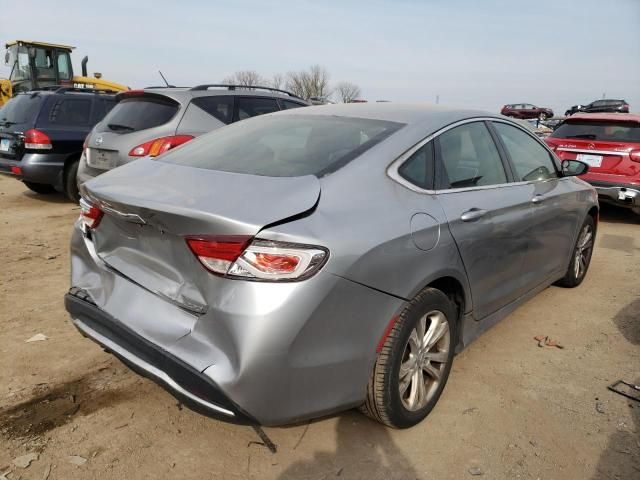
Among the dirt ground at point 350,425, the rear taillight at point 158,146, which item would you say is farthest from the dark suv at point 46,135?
the dirt ground at point 350,425

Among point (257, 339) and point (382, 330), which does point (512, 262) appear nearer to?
point (382, 330)

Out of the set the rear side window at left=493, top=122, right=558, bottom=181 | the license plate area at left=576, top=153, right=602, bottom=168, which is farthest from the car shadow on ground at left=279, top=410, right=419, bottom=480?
the license plate area at left=576, top=153, right=602, bottom=168

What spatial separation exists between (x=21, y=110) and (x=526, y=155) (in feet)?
23.4

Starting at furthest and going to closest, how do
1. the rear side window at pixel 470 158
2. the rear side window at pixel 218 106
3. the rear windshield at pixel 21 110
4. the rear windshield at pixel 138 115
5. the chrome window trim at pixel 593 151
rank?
the rear windshield at pixel 21 110 → the chrome window trim at pixel 593 151 → the rear side window at pixel 218 106 → the rear windshield at pixel 138 115 → the rear side window at pixel 470 158

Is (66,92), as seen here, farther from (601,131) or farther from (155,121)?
(601,131)

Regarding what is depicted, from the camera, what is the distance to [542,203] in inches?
137

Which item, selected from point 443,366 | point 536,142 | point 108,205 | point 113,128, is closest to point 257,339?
point 108,205

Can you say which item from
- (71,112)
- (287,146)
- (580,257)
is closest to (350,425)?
(287,146)

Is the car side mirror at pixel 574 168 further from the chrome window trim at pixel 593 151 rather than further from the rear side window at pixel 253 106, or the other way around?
the rear side window at pixel 253 106

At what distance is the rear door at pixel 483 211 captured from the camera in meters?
2.67

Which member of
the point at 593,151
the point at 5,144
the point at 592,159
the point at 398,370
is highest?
the point at 593,151

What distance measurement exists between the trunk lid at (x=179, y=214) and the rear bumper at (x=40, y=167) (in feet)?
18.1

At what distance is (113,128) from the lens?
5.88 m

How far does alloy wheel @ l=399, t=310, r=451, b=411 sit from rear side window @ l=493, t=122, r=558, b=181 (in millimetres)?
1366
